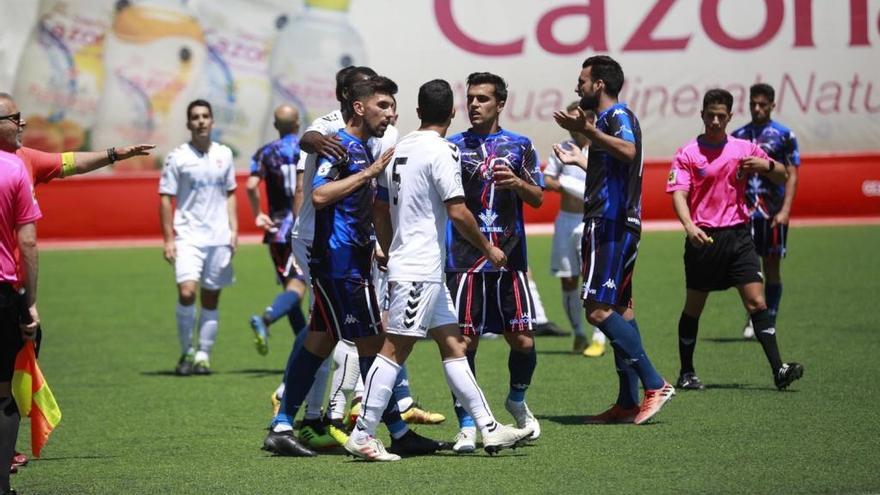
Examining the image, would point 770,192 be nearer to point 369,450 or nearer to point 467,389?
point 467,389

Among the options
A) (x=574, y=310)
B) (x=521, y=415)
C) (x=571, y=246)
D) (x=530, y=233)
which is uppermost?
(x=571, y=246)

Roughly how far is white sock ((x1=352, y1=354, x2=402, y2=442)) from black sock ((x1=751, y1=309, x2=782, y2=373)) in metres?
3.52

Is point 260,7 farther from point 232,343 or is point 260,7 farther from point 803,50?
point 232,343

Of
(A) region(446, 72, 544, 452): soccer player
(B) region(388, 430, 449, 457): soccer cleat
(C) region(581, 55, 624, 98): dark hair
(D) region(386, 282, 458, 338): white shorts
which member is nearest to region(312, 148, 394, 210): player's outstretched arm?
(D) region(386, 282, 458, 338): white shorts

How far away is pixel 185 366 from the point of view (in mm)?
13086

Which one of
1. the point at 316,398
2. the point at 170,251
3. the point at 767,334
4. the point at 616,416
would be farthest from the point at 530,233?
the point at 316,398

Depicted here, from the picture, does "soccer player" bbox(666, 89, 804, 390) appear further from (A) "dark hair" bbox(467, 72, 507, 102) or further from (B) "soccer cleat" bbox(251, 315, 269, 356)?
(B) "soccer cleat" bbox(251, 315, 269, 356)

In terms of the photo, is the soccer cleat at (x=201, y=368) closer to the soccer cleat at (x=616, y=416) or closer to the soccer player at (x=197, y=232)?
the soccer player at (x=197, y=232)

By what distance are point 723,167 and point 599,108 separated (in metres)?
1.70

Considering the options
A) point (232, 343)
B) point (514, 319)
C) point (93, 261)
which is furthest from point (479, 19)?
point (514, 319)

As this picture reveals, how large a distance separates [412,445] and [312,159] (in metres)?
1.77

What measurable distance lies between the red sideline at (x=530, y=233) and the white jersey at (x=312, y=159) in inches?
634

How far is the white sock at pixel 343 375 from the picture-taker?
9.28 meters

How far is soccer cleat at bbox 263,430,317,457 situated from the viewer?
8.75 m
